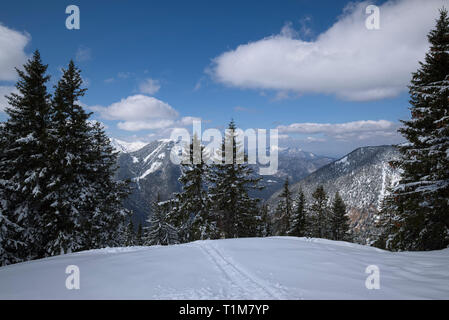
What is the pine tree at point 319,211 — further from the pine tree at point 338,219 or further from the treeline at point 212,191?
the treeline at point 212,191

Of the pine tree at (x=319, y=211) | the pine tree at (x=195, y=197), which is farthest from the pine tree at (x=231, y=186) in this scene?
the pine tree at (x=319, y=211)

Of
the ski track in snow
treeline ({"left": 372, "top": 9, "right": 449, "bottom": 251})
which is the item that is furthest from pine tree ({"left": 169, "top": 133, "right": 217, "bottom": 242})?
treeline ({"left": 372, "top": 9, "right": 449, "bottom": 251})

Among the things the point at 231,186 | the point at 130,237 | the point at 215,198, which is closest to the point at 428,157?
the point at 231,186

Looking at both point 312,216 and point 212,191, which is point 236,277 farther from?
point 312,216

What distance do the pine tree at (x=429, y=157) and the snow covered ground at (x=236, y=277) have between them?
2.68m

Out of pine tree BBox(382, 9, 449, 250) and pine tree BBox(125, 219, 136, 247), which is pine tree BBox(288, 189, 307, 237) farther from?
pine tree BBox(125, 219, 136, 247)

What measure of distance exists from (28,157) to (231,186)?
1518 centimetres

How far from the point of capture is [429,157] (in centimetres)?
1055

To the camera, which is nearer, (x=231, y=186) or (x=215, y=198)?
(x=231, y=186)

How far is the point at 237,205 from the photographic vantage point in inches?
857
